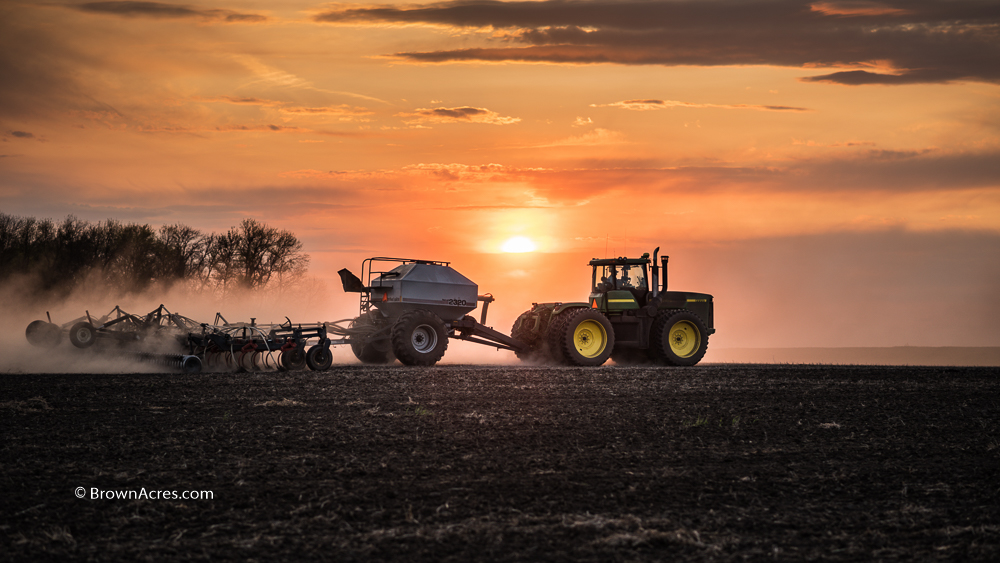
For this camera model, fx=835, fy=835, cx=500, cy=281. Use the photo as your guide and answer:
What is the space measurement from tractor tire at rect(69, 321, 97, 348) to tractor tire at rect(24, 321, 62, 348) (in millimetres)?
724

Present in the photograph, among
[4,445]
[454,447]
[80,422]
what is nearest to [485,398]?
[454,447]

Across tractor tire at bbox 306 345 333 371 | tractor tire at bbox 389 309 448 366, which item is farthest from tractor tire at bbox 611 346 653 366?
tractor tire at bbox 306 345 333 371

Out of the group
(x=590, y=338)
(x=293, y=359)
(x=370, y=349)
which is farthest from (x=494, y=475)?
(x=370, y=349)

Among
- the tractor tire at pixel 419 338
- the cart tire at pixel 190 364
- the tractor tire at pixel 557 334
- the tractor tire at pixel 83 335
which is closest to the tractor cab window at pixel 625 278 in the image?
the tractor tire at pixel 557 334

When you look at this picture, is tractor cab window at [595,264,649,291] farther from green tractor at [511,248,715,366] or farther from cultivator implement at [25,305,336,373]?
cultivator implement at [25,305,336,373]

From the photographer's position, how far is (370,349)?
23.3 metres

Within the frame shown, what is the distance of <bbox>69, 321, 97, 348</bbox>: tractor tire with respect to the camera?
64.1 ft

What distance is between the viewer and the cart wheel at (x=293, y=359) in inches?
779

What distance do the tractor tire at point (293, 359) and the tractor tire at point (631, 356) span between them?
9204 millimetres

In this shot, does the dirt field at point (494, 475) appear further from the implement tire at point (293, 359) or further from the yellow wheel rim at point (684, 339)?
the yellow wheel rim at point (684, 339)

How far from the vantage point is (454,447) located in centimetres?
993

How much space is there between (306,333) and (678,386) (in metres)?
→ 9.49

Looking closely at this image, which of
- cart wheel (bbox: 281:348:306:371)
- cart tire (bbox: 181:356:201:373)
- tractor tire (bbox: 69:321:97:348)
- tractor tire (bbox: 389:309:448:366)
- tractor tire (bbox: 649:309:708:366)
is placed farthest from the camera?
tractor tire (bbox: 649:309:708:366)

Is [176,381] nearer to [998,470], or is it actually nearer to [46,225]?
[998,470]
